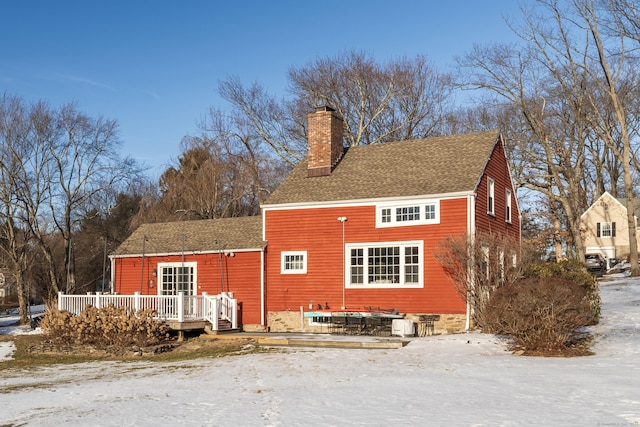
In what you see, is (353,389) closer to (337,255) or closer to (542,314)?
(542,314)

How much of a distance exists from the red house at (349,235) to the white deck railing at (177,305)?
125cm

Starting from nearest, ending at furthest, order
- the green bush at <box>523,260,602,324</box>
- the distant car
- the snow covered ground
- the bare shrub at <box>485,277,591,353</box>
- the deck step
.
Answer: the snow covered ground → the bare shrub at <box>485,277,591,353</box> → the green bush at <box>523,260,602,324</box> → the deck step → the distant car

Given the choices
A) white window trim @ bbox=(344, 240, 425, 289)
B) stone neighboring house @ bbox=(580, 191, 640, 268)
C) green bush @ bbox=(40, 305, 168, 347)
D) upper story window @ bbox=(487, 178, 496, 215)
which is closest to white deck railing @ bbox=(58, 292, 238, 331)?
green bush @ bbox=(40, 305, 168, 347)

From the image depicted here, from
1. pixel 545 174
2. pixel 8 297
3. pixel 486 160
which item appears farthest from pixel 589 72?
pixel 8 297

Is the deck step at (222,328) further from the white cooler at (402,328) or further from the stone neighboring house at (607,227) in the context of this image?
the stone neighboring house at (607,227)

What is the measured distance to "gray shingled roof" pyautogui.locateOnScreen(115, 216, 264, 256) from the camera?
2470 cm

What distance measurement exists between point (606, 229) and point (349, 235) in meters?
42.2

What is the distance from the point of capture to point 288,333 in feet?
72.9

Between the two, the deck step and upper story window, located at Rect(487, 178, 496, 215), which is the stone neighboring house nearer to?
upper story window, located at Rect(487, 178, 496, 215)

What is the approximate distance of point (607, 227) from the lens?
56.5 metres

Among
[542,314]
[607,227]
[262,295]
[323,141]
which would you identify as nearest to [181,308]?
[262,295]

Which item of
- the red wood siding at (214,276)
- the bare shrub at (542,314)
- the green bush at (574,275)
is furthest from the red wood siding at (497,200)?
the red wood siding at (214,276)

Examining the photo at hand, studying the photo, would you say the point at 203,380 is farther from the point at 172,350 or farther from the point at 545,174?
the point at 545,174

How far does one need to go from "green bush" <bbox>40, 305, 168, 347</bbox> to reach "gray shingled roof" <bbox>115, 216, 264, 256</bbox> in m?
4.64
